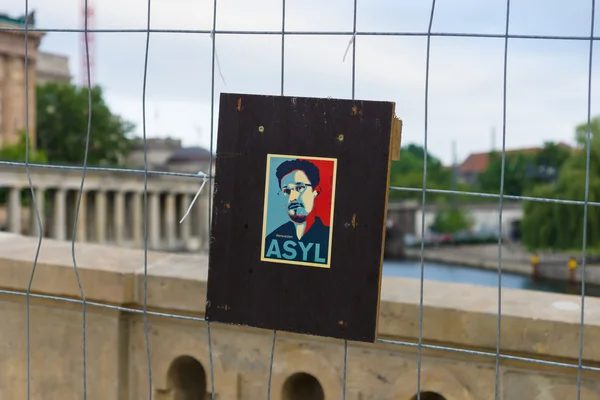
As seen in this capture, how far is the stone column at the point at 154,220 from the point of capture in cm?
4035

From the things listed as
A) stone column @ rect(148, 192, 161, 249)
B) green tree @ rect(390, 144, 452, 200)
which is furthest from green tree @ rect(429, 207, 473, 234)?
stone column @ rect(148, 192, 161, 249)

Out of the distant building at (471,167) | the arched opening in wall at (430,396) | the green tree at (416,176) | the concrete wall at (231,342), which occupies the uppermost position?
the distant building at (471,167)

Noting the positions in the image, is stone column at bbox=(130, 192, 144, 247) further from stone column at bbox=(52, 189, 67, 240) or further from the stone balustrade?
stone column at bbox=(52, 189, 67, 240)

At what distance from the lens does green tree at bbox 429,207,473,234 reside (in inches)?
2010

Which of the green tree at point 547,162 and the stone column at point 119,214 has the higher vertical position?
the green tree at point 547,162

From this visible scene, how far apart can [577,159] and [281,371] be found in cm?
2903

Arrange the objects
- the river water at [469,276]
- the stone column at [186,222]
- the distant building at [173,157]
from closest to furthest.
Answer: the river water at [469,276] < the distant building at [173,157] < the stone column at [186,222]

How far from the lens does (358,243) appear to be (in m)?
1.87

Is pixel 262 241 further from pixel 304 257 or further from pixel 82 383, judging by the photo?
pixel 82 383

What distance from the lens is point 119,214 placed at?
39219mm

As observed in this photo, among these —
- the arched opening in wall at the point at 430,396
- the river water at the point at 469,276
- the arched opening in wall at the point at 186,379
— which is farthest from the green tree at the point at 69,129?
the arched opening in wall at the point at 430,396

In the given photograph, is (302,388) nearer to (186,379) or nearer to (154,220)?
(186,379)

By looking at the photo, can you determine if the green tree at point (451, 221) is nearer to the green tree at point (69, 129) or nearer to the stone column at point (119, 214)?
the green tree at point (69, 129)

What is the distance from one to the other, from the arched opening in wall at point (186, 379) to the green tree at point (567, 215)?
24830 mm
